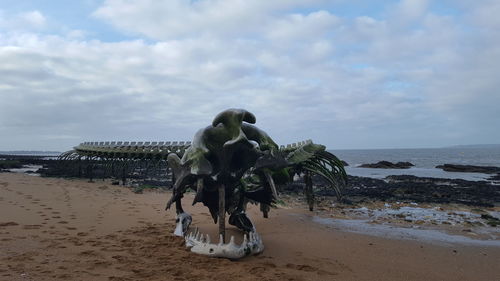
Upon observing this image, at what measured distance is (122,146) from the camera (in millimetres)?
13922

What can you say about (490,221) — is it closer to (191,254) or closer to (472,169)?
(191,254)

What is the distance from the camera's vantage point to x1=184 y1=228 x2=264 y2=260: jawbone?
527 cm

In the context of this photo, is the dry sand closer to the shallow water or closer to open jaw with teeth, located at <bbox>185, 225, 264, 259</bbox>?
open jaw with teeth, located at <bbox>185, 225, 264, 259</bbox>

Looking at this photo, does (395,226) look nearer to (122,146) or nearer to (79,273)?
(79,273)

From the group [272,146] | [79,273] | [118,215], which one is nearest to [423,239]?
[272,146]

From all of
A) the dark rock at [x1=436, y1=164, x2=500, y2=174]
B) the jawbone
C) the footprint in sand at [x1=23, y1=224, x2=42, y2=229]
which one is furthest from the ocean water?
the footprint in sand at [x1=23, y1=224, x2=42, y2=229]

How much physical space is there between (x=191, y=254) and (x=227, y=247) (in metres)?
0.67

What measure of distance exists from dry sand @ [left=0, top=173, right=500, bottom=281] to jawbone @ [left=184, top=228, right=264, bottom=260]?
11cm

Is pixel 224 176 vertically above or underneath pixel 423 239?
above

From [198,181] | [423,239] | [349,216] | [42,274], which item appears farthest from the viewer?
[349,216]

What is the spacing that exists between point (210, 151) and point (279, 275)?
2.10 m

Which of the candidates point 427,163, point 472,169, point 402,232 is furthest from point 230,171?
point 427,163

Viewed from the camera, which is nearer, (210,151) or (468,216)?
(210,151)

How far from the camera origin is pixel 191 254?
5.57 metres
